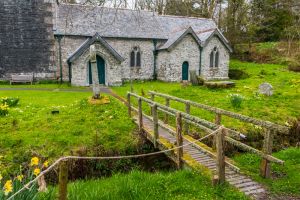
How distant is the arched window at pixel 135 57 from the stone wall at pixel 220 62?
19.7ft

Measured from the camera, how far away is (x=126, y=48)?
25.4 meters

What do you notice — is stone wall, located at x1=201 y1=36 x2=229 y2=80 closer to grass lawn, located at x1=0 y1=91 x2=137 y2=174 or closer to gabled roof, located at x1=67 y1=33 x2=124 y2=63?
gabled roof, located at x1=67 y1=33 x2=124 y2=63

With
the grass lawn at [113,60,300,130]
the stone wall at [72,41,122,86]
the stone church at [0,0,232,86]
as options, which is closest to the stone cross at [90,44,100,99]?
the grass lawn at [113,60,300,130]

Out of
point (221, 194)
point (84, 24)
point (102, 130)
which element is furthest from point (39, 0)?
point (221, 194)

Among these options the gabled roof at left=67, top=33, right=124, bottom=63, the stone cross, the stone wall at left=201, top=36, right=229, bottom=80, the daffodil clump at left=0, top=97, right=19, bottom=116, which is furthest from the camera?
the stone wall at left=201, top=36, right=229, bottom=80

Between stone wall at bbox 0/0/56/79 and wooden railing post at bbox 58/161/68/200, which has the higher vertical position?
stone wall at bbox 0/0/56/79

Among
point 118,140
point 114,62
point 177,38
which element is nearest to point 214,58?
point 177,38

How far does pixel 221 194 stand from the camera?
18.2 feet

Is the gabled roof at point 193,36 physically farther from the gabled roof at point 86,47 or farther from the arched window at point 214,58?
the gabled roof at point 86,47

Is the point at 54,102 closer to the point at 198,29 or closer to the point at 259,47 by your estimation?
the point at 198,29

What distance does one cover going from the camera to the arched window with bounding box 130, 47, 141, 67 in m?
25.9

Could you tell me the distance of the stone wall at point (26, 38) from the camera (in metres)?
22.6

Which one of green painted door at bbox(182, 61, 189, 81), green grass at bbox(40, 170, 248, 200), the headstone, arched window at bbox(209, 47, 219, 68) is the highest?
Answer: arched window at bbox(209, 47, 219, 68)

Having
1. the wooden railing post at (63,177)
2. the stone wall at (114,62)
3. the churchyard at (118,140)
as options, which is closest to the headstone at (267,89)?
the churchyard at (118,140)
